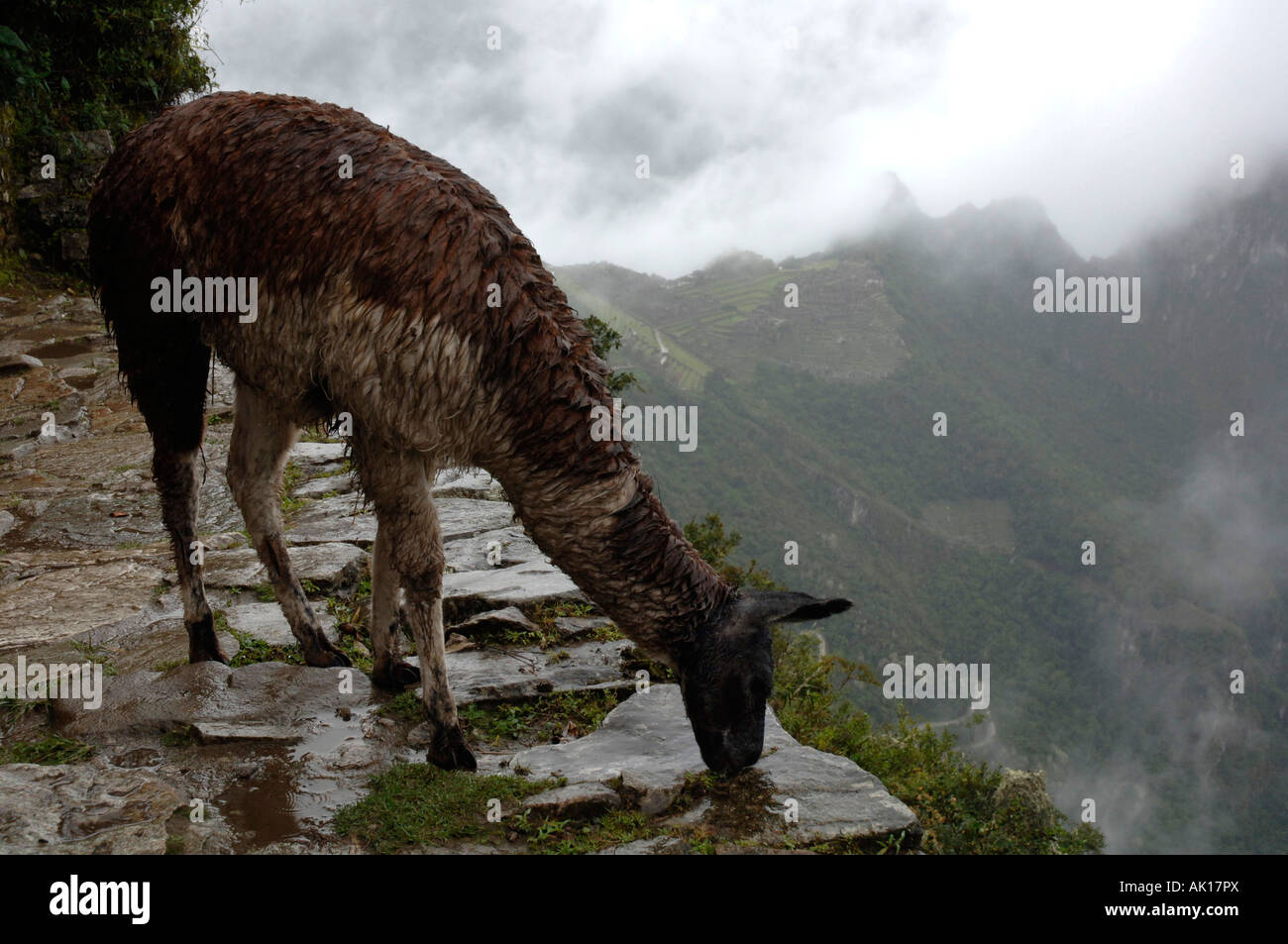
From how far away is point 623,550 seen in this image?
385 centimetres

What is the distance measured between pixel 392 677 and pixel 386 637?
20cm

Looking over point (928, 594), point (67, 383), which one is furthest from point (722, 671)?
point (928, 594)

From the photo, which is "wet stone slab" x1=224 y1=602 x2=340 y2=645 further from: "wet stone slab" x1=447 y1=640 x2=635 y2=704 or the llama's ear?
the llama's ear

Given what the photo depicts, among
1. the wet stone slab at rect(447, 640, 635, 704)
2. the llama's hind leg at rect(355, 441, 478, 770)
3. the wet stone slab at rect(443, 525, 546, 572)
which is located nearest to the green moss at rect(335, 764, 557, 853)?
the llama's hind leg at rect(355, 441, 478, 770)

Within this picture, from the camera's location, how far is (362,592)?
227 inches

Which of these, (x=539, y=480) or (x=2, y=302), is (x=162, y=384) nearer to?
(x=539, y=480)

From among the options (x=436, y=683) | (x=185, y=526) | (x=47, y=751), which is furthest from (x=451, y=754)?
(x=185, y=526)

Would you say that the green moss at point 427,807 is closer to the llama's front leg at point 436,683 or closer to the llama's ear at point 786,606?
the llama's front leg at point 436,683

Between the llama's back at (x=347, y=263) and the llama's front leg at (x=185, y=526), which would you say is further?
the llama's front leg at (x=185, y=526)

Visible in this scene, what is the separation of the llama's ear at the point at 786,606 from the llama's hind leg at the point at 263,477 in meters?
2.23

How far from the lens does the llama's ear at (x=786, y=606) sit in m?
3.75

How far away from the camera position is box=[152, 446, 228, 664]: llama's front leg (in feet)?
14.6

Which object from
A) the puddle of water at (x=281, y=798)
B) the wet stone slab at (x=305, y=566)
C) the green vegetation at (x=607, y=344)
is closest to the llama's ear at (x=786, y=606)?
the puddle of water at (x=281, y=798)

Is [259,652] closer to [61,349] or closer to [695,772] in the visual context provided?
[695,772]
